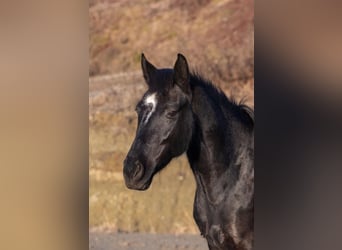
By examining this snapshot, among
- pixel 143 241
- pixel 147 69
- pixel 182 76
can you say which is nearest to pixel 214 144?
pixel 182 76

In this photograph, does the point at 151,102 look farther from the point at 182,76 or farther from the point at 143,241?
the point at 143,241

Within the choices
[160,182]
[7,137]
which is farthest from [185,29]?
[7,137]

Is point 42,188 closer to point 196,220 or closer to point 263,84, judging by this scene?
point 196,220

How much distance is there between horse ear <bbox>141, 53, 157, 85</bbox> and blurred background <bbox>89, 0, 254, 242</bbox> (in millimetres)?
24

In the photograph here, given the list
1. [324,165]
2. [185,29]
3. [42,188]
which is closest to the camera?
[324,165]

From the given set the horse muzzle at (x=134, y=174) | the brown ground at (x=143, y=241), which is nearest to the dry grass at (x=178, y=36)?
the horse muzzle at (x=134, y=174)

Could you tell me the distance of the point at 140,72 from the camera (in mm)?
2512

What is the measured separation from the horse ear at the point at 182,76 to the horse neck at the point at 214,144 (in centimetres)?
5

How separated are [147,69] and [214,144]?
19.8 inches

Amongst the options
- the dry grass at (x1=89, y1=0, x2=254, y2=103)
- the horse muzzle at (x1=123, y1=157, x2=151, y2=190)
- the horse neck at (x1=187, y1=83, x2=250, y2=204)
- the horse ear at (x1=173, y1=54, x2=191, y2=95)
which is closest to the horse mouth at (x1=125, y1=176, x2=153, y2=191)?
the horse muzzle at (x1=123, y1=157, x2=151, y2=190)

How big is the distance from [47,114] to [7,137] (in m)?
0.25

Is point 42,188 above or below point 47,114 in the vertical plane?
below

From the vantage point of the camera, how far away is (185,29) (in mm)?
2461

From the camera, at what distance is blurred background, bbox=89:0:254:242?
7.91 feet
